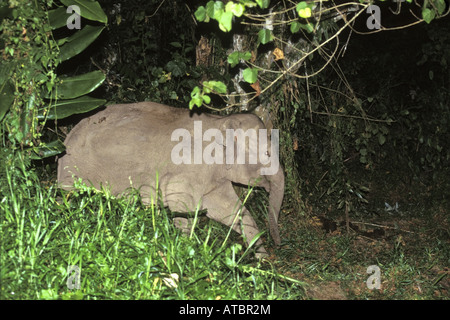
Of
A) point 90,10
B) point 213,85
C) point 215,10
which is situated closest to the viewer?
point 215,10

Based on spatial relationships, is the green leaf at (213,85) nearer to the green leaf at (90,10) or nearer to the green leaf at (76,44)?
the green leaf at (90,10)

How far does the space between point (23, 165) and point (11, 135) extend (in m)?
0.32

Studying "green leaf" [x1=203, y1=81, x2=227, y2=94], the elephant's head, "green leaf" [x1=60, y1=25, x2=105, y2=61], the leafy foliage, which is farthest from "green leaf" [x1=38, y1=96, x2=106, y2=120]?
"green leaf" [x1=203, y1=81, x2=227, y2=94]

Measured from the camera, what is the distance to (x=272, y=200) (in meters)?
5.50

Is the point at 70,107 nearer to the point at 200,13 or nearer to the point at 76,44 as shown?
the point at 76,44

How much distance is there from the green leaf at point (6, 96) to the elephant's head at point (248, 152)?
1.78 metres

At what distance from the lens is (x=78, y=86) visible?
5.17 m

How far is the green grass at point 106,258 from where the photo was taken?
3902mm

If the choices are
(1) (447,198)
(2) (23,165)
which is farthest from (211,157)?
(1) (447,198)

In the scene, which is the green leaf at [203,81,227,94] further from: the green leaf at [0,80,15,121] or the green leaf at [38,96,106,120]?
the green leaf at [0,80,15,121]

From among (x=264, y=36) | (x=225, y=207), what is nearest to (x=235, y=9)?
(x=264, y=36)

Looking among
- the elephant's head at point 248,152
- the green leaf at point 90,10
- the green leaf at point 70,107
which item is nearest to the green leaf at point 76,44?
the green leaf at point 90,10

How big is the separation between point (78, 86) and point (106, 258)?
5.55ft

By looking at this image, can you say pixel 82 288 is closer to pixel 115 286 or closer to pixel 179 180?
pixel 115 286
